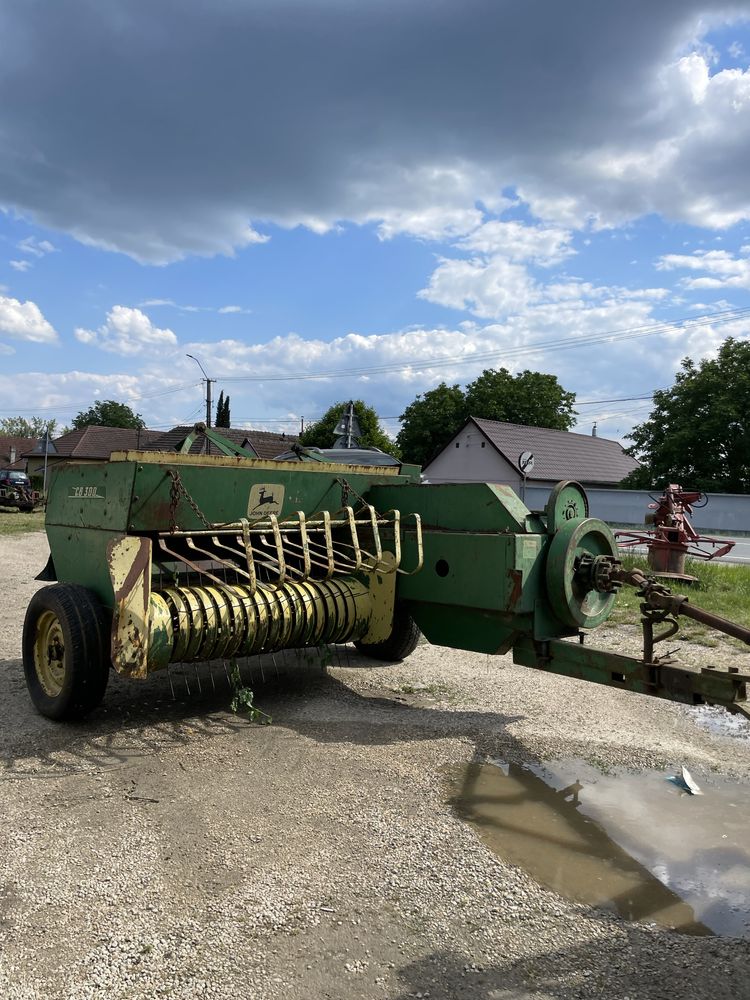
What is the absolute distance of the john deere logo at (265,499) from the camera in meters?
5.15

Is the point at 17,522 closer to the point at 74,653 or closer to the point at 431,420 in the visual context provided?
the point at 74,653

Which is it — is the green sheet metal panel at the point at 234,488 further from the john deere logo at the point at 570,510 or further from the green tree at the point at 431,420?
the green tree at the point at 431,420

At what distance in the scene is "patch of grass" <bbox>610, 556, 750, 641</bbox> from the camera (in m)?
8.24

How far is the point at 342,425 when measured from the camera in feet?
49.3

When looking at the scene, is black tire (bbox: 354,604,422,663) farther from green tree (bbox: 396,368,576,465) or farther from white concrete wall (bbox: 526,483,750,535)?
green tree (bbox: 396,368,576,465)

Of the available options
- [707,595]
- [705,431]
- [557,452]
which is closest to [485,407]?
[557,452]

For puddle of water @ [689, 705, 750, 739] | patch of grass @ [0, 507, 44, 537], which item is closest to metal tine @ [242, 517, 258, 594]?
puddle of water @ [689, 705, 750, 739]

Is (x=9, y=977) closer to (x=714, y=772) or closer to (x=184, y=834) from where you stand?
(x=184, y=834)

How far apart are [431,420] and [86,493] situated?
4297 centimetres

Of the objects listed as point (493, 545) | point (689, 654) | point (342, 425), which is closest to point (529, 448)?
point (342, 425)

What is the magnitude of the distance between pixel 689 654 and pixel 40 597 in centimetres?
520

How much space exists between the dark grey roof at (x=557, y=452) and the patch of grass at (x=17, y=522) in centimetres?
1897

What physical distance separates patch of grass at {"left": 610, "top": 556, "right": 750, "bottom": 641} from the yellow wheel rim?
5016mm

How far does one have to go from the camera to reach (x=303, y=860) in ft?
10.6
